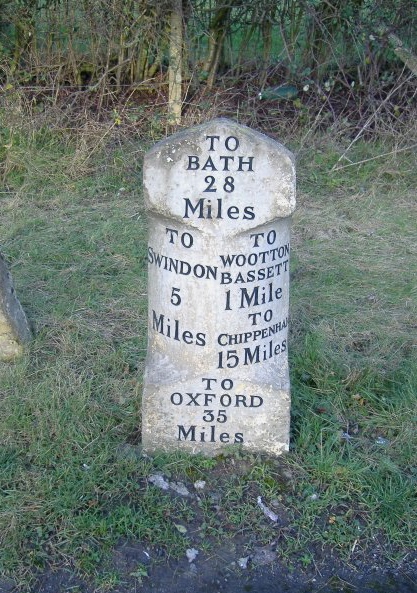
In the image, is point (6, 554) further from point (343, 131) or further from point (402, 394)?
point (343, 131)

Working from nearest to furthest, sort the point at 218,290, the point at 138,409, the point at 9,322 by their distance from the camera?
1. the point at 218,290
2. the point at 138,409
3. the point at 9,322

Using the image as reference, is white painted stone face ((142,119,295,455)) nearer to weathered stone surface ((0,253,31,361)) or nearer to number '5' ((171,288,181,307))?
number '5' ((171,288,181,307))

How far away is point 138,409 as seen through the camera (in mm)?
3535

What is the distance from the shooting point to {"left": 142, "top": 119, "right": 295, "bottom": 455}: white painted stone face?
2.87m

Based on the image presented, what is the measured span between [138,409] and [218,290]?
0.81 m

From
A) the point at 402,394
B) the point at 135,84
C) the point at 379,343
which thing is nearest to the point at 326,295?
the point at 379,343

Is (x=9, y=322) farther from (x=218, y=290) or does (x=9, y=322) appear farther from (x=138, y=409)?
(x=218, y=290)

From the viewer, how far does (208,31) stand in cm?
664

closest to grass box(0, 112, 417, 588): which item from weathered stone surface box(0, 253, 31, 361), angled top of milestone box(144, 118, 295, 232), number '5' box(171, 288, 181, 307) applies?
weathered stone surface box(0, 253, 31, 361)

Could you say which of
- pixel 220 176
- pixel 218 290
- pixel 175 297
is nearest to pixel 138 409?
pixel 175 297

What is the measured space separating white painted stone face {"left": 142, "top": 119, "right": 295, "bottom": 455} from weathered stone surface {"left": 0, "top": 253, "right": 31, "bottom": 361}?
88 cm

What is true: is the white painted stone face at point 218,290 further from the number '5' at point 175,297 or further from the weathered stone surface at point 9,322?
the weathered stone surface at point 9,322

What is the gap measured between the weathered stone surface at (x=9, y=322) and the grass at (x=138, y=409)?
0.24 feet

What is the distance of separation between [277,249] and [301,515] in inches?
40.4
